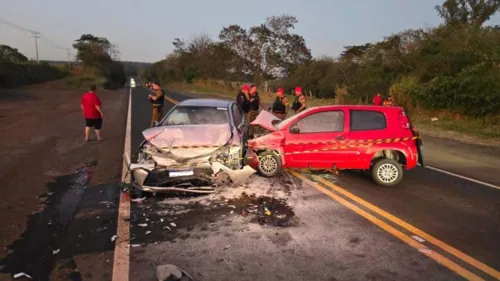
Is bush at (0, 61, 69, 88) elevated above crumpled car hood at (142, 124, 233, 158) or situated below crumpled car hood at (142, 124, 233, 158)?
above

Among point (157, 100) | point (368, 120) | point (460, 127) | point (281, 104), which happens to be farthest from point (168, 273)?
point (460, 127)

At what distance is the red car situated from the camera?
748cm

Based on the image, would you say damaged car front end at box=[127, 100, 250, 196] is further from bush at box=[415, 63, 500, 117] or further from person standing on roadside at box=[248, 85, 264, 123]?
bush at box=[415, 63, 500, 117]

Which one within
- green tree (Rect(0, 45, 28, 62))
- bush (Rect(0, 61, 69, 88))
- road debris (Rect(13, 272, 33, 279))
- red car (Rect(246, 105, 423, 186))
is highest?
green tree (Rect(0, 45, 28, 62))

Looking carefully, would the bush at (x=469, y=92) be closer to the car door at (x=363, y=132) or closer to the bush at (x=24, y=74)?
the car door at (x=363, y=132)

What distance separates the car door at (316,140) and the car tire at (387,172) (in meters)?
0.69

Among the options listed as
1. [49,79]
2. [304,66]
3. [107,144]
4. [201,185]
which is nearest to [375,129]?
[201,185]

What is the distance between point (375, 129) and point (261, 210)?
305 cm

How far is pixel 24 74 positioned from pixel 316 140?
1895 inches

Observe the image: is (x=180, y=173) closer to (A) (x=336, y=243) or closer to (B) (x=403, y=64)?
(A) (x=336, y=243)

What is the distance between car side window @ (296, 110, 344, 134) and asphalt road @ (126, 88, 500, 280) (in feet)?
4.80

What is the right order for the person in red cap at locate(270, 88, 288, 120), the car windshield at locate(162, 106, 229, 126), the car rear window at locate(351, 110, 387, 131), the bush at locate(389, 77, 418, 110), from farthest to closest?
the bush at locate(389, 77, 418, 110)
the person in red cap at locate(270, 88, 288, 120)
the car windshield at locate(162, 106, 229, 126)
the car rear window at locate(351, 110, 387, 131)

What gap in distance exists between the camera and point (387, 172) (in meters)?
7.42

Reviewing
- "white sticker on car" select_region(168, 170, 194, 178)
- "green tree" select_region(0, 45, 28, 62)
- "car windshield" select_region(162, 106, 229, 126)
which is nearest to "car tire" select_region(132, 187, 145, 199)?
"white sticker on car" select_region(168, 170, 194, 178)
